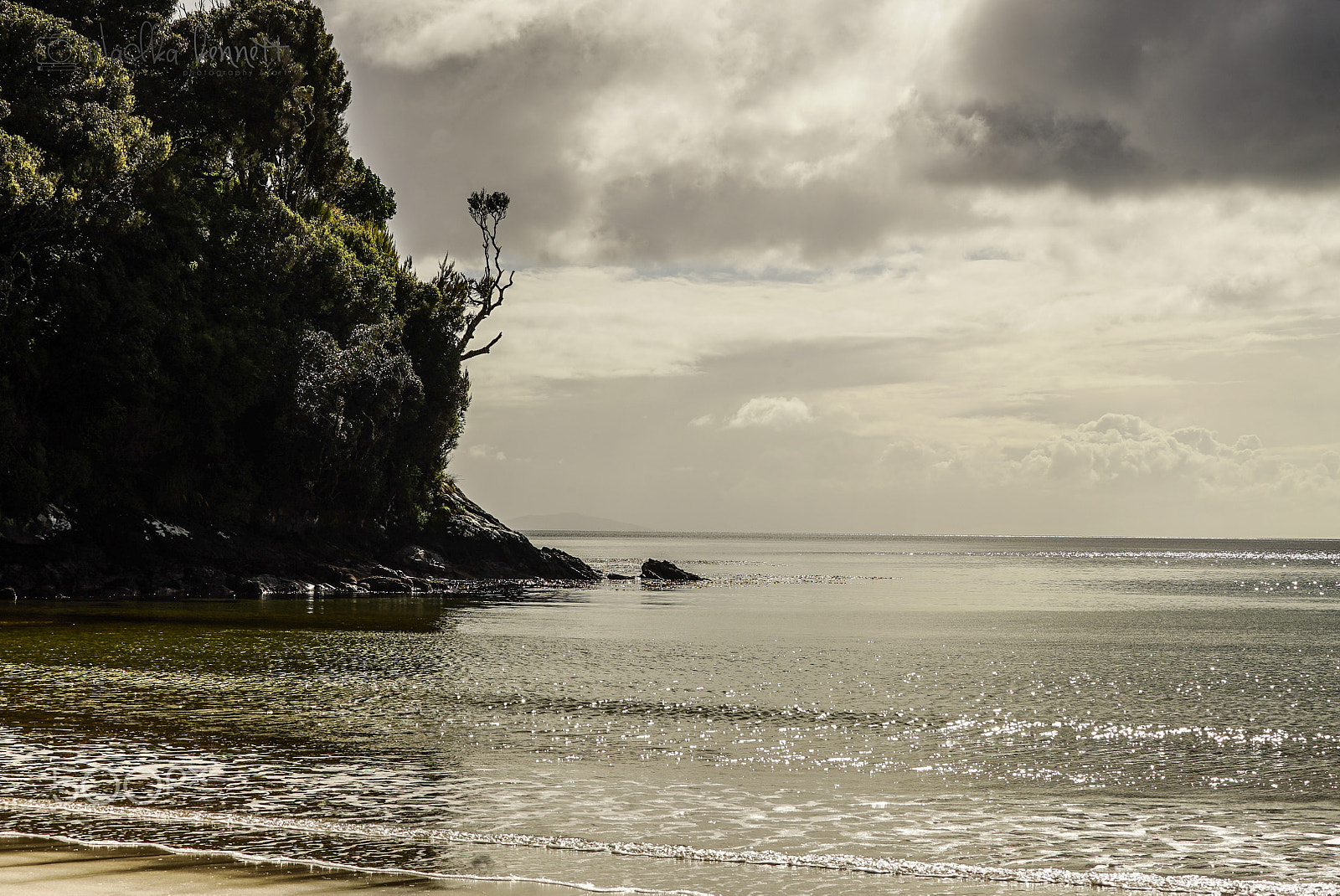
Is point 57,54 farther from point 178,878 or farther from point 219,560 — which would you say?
point 178,878

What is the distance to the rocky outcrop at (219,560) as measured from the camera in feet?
125

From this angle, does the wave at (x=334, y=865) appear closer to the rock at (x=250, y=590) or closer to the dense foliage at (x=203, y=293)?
the dense foliage at (x=203, y=293)

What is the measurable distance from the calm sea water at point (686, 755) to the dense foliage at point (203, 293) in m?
11.4

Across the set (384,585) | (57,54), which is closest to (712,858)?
(57,54)

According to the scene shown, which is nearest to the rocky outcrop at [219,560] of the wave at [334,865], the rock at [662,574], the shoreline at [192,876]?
the rock at [662,574]

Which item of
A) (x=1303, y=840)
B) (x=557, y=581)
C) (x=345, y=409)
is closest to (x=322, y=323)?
(x=345, y=409)

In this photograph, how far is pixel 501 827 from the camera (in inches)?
373

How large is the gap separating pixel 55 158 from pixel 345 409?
55.0ft

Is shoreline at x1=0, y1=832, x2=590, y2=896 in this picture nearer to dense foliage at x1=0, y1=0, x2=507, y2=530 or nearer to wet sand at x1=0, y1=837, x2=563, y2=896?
wet sand at x1=0, y1=837, x2=563, y2=896

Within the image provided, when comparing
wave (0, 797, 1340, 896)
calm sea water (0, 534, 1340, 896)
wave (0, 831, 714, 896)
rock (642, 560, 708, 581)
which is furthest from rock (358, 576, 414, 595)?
wave (0, 831, 714, 896)

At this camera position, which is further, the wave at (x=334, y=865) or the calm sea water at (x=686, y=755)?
the calm sea water at (x=686, y=755)

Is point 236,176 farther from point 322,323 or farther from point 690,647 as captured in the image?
point 690,647

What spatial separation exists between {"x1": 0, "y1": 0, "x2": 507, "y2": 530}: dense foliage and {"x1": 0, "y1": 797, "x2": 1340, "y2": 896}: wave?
93.5 ft

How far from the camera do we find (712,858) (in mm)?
8672
